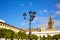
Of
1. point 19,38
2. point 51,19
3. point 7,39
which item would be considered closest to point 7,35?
point 7,39

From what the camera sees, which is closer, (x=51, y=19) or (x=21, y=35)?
(x=21, y=35)

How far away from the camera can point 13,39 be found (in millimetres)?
46562

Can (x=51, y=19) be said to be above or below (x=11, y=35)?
above

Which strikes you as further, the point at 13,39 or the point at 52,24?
the point at 52,24

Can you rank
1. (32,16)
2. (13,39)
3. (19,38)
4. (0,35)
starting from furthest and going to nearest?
1. (19,38)
2. (13,39)
3. (0,35)
4. (32,16)

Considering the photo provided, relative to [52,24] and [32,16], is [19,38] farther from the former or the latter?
[52,24]

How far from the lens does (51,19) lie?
363 ft

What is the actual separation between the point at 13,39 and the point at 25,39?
25.3 feet

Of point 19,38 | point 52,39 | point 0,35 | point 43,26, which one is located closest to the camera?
point 0,35

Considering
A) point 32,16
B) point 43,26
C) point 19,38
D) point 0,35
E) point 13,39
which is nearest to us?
point 32,16

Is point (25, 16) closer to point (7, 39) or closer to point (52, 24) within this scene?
point (7, 39)

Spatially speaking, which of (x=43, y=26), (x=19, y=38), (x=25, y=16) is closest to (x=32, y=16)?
(x=25, y=16)

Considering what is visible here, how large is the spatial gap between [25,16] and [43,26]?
76.3 metres

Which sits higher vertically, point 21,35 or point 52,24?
point 52,24
